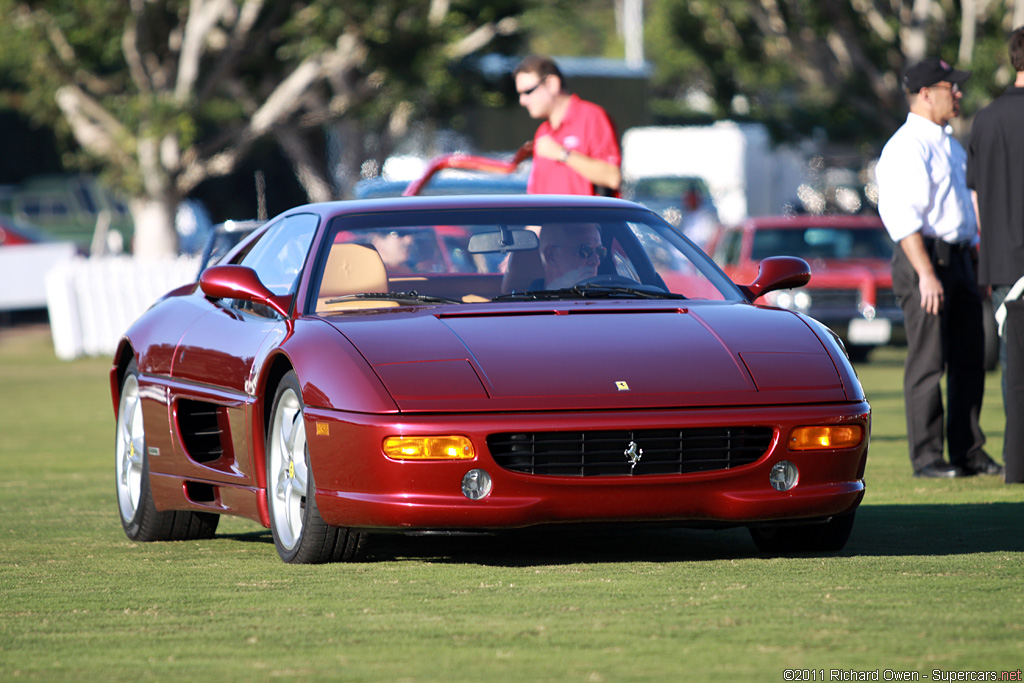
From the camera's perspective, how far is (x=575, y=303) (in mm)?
6367

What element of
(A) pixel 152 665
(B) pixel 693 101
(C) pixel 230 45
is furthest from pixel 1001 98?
(B) pixel 693 101

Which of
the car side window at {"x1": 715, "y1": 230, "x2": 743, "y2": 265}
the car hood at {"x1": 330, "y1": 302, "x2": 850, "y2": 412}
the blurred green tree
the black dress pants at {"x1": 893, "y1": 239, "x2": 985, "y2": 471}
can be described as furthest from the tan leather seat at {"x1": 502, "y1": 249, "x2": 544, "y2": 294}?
the blurred green tree

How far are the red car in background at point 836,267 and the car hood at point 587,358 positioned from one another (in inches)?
517

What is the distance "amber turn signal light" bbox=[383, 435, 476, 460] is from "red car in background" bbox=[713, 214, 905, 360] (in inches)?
541

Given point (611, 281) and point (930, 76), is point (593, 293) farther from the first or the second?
point (930, 76)

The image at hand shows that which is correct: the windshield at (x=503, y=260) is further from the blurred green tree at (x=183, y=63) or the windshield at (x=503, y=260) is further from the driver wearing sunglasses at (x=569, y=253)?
the blurred green tree at (x=183, y=63)

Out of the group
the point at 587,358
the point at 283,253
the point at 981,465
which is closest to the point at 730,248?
the point at 981,465

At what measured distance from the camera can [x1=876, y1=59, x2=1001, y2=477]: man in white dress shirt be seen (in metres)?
8.93

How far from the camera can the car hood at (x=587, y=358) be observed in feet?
18.7

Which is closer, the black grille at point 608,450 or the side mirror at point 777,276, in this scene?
the black grille at point 608,450

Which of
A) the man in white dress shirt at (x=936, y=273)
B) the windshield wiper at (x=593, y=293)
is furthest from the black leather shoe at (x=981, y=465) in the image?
the windshield wiper at (x=593, y=293)

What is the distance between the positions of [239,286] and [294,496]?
0.82 metres

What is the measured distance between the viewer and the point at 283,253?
7027 millimetres

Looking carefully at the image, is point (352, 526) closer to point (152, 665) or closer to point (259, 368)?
point (259, 368)
